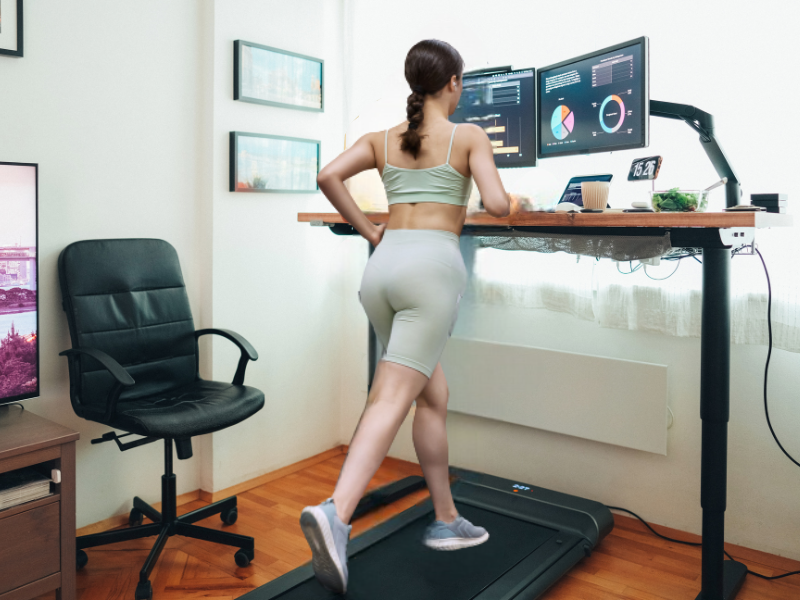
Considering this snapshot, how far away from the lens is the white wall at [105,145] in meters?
2.46

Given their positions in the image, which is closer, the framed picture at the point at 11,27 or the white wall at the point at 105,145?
the framed picture at the point at 11,27

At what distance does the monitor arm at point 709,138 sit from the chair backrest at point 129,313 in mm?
1881

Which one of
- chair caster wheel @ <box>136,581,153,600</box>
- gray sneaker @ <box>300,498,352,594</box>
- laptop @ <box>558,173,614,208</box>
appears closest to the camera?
gray sneaker @ <box>300,498,352,594</box>

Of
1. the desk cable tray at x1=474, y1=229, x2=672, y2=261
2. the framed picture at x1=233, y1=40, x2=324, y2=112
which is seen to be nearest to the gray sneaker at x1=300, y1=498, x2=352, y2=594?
the desk cable tray at x1=474, y1=229, x2=672, y2=261

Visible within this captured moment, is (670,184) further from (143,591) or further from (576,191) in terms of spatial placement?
(143,591)

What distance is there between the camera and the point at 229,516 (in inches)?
107

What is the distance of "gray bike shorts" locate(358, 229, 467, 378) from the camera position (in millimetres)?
1934

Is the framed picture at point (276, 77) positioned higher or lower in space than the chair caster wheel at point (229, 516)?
higher

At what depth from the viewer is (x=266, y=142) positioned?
3133 mm

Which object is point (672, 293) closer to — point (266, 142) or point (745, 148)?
point (745, 148)

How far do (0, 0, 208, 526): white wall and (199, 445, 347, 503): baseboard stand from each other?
11cm

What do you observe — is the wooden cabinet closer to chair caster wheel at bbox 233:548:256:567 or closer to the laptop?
chair caster wheel at bbox 233:548:256:567

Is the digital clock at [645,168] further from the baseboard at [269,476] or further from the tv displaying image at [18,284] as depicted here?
the baseboard at [269,476]

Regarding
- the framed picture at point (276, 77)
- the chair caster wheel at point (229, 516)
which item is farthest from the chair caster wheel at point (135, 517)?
the framed picture at point (276, 77)
